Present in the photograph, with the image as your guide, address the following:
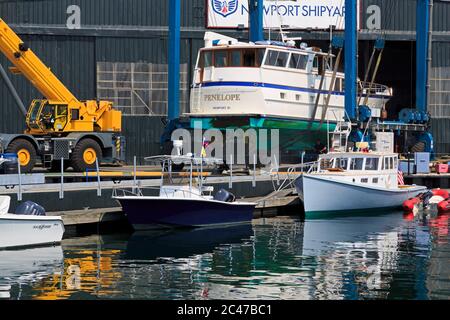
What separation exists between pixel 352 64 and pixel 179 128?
676cm

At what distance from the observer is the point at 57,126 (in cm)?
3588

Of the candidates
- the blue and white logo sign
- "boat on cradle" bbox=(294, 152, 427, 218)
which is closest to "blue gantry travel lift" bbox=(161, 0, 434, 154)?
"boat on cradle" bbox=(294, 152, 427, 218)

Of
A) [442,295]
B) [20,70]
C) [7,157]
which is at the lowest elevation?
[442,295]

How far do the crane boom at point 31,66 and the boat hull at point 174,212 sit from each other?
458 inches

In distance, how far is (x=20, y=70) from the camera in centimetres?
3669

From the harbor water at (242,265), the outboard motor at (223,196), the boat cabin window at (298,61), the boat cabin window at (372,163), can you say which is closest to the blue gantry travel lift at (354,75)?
the boat cabin window at (298,61)

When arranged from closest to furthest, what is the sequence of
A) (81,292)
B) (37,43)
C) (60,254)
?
(81,292), (60,254), (37,43)

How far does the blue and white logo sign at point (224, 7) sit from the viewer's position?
42.3 meters

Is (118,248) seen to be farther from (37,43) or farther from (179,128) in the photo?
(37,43)

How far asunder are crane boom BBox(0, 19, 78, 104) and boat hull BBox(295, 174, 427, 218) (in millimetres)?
11217

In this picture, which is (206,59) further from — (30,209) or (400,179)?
(30,209)

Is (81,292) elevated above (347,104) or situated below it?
below
